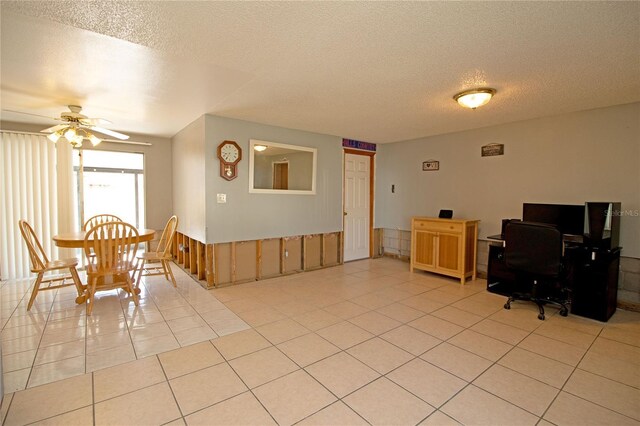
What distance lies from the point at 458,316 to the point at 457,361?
0.97 m

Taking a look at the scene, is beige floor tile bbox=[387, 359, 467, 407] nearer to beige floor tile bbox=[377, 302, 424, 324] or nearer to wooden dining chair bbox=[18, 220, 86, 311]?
beige floor tile bbox=[377, 302, 424, 324]

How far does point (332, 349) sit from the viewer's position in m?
2.46

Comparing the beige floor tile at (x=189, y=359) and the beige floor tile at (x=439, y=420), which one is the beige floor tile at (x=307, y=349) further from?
the beige floor tile at (x=439, y=420)

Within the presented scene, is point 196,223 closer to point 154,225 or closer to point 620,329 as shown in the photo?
point 154,225

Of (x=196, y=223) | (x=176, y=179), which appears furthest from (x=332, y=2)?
(x=176, y=179)

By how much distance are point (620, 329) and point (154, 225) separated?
266 inches

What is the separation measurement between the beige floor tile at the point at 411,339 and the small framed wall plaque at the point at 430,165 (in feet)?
10.8

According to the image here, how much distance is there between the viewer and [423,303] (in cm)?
354

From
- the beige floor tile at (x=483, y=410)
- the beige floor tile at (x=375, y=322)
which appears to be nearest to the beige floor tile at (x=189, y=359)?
the beige floor tile at (x=375, y=322)

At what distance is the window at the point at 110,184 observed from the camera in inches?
197

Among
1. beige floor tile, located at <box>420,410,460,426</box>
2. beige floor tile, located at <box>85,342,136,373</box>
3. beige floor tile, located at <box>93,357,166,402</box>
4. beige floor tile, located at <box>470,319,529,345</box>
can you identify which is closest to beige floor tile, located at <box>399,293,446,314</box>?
beige floor tile, located at <box>470,319,529,345</box>

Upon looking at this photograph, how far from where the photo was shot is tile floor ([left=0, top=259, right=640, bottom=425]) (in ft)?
5.68

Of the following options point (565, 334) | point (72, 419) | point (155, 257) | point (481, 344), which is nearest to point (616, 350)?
point (565, 334)

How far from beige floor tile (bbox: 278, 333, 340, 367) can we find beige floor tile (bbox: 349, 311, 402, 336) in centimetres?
49
